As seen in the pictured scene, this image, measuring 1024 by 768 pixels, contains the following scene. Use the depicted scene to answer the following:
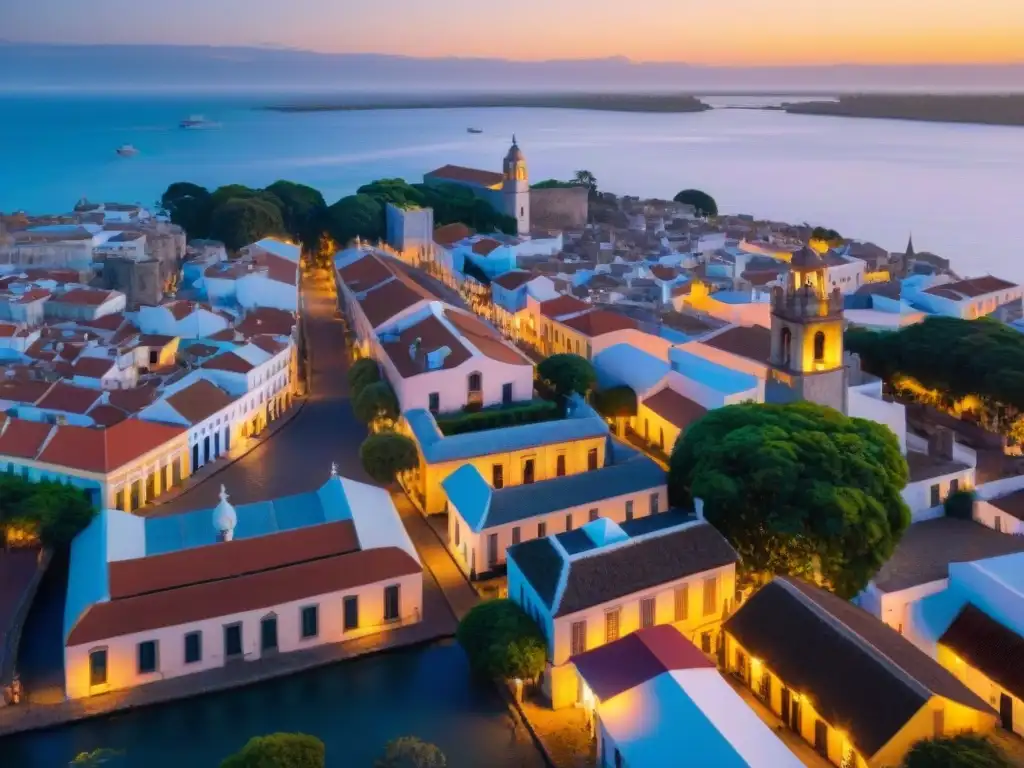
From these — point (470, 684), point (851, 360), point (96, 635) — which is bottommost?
point (470, 684)

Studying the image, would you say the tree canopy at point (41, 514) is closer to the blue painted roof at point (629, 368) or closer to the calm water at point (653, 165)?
the blue painted roof at point (629, 368)

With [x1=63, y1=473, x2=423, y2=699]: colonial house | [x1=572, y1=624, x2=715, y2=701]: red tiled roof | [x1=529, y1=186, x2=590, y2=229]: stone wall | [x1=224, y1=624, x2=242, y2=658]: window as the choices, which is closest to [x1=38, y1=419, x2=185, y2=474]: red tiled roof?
[x1=63, y1=473, x2=423, y2=699]: colonial house

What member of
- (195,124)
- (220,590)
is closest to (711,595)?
(220,590)

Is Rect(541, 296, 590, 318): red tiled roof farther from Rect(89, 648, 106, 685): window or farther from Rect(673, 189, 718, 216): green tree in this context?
Rect(673, 189, 718, 216): green tree

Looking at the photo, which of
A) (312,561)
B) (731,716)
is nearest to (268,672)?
(312,561)

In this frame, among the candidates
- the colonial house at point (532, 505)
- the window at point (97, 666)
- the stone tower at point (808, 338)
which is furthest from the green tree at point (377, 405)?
the window at point (97, 666)

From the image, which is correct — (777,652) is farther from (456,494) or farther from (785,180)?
(785,180)
